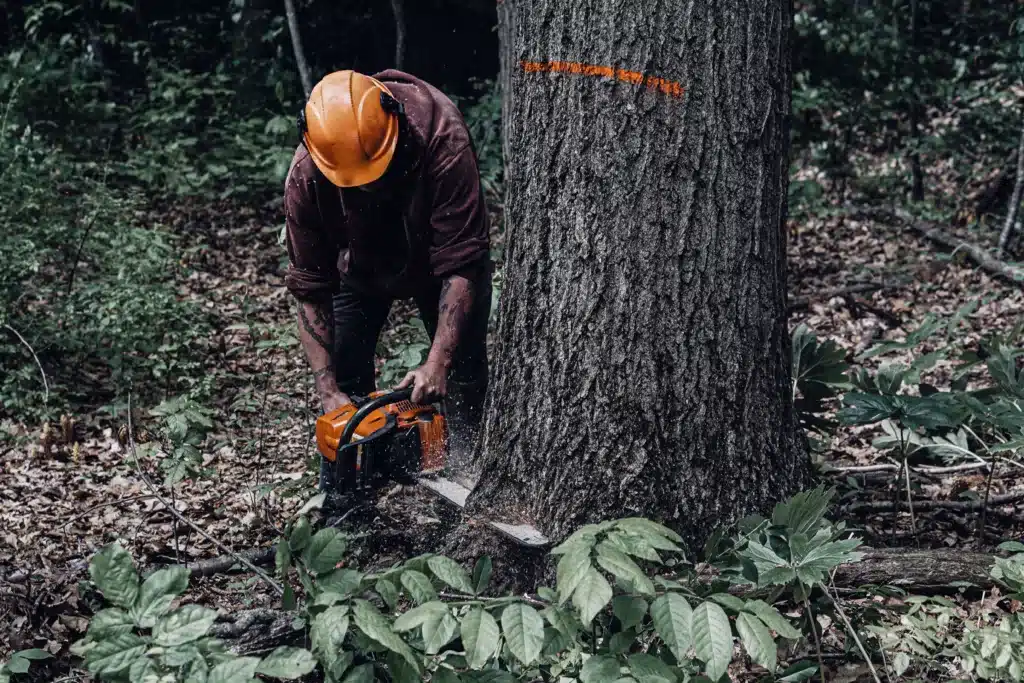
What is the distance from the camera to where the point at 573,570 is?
6.00ft

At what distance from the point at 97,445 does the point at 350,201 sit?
2489 mm

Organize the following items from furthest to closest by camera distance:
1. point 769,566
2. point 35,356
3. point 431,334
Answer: point 35,356 < point 431,334 < point 769,566


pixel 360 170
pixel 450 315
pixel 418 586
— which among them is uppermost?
pixel 360 170

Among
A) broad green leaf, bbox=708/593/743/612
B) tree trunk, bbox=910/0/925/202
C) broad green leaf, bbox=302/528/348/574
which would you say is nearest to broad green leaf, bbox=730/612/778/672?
broad green leaf, bbox=708/593/743/612

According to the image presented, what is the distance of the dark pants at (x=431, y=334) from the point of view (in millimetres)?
3969

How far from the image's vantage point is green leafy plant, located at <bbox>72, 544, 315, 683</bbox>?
5.79 ft

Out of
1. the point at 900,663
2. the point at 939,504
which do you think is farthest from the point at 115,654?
the point at 939,504

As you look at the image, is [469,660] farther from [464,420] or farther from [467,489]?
[464,420]

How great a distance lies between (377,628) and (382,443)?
159 cm

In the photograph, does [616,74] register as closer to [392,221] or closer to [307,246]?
[392,221]

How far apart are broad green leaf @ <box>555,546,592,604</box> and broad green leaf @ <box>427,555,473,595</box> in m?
0.23

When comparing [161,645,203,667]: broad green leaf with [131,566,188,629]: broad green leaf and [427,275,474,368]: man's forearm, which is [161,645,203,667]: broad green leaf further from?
[427,275,474,368]: man's forearm

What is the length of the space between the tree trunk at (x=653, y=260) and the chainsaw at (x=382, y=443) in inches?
28.0

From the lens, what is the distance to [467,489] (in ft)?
11.0
